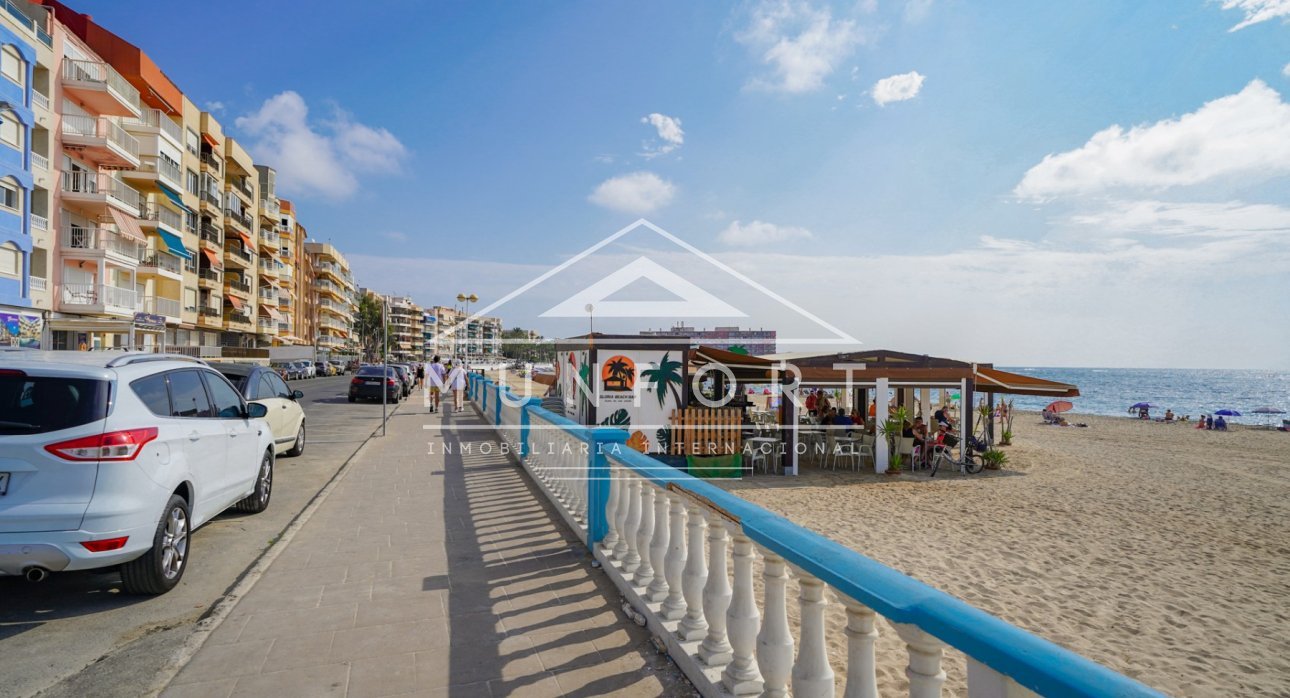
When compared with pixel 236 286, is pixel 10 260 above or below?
below

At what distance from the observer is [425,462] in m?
10.3

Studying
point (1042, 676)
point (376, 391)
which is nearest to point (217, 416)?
point (1042, 676)

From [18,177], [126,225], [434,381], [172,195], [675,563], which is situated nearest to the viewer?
[675,563]

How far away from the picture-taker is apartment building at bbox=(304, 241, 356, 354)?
80250 mm

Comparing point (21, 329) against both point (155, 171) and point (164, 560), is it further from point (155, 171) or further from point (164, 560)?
point (164, 560)

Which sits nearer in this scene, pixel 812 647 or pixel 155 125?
pixel 812 647

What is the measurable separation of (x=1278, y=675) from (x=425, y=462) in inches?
389

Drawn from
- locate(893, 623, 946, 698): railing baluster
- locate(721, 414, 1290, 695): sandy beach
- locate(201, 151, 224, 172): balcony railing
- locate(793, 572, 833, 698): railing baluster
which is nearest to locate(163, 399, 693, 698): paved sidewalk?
locate(793, 572, 833, 698): railing baluster

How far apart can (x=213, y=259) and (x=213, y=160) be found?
6650 mm

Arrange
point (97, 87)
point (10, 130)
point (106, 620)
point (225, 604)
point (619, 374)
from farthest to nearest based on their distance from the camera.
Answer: point (97, 87)
point (10, 130)
point (619, 374)
point (225, 604)
point (106, 620)

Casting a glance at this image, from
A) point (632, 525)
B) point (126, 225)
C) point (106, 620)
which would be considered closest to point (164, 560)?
point (106, 620)

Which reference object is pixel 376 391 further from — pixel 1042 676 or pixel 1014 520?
pixel 1042 676

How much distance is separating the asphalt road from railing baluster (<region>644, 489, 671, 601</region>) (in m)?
2.53

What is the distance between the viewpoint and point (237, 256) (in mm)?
49250
